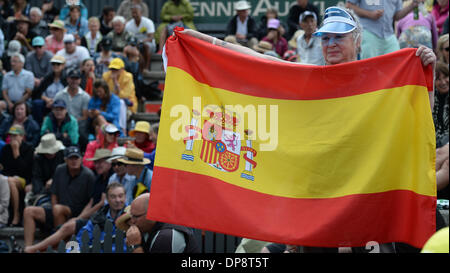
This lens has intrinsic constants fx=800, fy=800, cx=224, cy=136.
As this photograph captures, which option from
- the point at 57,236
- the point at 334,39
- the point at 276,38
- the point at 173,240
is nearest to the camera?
the point at 334,39

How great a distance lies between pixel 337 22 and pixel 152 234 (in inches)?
113

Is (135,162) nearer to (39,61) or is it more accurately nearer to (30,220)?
(30,220)

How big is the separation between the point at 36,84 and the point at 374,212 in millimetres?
10194

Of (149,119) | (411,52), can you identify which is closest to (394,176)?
(411,52)

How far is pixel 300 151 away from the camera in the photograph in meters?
5.09

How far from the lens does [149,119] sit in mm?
13398

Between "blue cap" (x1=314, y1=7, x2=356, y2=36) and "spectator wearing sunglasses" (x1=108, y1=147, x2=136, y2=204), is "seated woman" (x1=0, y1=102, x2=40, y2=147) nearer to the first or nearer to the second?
"spectator wearing sunglasses" (x1=108, y1=147, x2=136, y2=204)

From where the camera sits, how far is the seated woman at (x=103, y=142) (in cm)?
1153

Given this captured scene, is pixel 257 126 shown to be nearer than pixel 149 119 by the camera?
Yes

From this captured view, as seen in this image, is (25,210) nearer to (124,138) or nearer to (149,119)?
(124,138)

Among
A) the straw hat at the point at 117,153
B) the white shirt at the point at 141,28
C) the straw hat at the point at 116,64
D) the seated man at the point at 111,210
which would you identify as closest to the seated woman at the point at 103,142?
the straw hat at the point at 117,153

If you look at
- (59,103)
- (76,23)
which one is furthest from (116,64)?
(76,23)

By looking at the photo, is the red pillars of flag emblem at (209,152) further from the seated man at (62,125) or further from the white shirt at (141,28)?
the white shirt at (141,28)

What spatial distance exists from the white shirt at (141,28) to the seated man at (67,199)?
16.8ft
